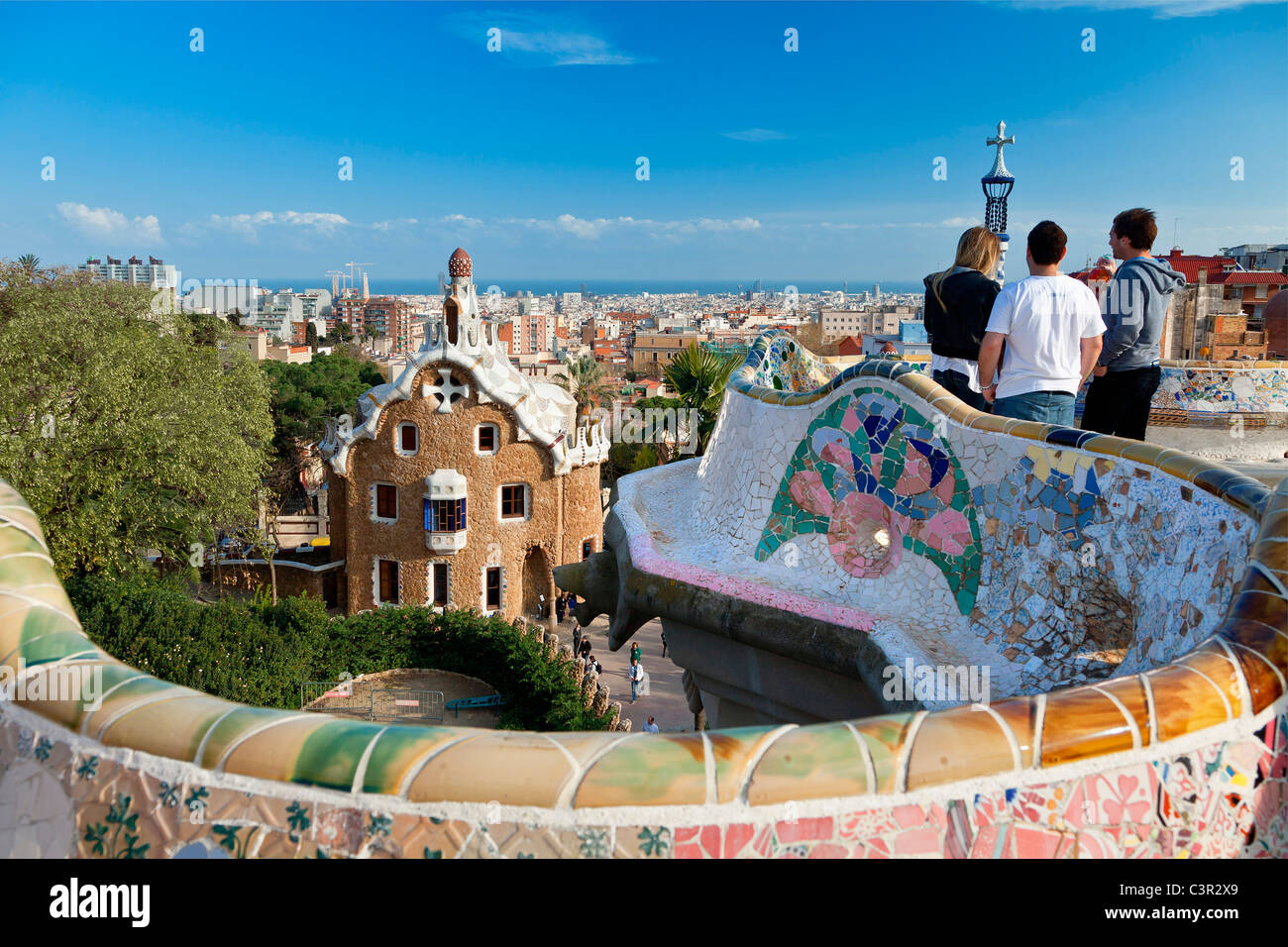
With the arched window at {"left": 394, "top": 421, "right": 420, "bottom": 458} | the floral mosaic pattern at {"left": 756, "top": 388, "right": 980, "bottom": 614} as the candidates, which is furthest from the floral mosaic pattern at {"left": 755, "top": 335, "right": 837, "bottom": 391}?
the arched window at {"left": 394, "top": 421, "right": 420, "bottom": 458}

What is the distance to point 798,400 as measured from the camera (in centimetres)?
497

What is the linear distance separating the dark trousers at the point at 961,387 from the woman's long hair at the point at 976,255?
54 centimetres

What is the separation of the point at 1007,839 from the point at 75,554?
1653 cm

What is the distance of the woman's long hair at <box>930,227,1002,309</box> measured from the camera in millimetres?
4660

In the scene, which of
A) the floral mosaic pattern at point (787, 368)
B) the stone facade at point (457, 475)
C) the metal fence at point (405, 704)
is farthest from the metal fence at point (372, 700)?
the floral mosaic pattern at point (787, 368)

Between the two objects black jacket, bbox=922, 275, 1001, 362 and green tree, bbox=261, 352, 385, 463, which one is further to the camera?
green tree, bbox=261, 352, 385, 463

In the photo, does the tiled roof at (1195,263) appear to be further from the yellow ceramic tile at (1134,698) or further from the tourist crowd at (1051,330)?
the yellow ceramic tile at (1134,698)

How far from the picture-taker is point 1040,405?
4.18 m

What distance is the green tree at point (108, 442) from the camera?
14.8 meters

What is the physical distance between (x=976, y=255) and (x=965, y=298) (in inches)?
11.1

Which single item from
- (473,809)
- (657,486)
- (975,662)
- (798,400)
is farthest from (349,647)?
(473,809)

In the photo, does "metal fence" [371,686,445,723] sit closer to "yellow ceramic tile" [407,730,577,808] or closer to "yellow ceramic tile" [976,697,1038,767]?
"yellow ceramic tile" [407,730,577,808]

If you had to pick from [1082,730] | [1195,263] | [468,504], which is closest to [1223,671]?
[1082,730]
